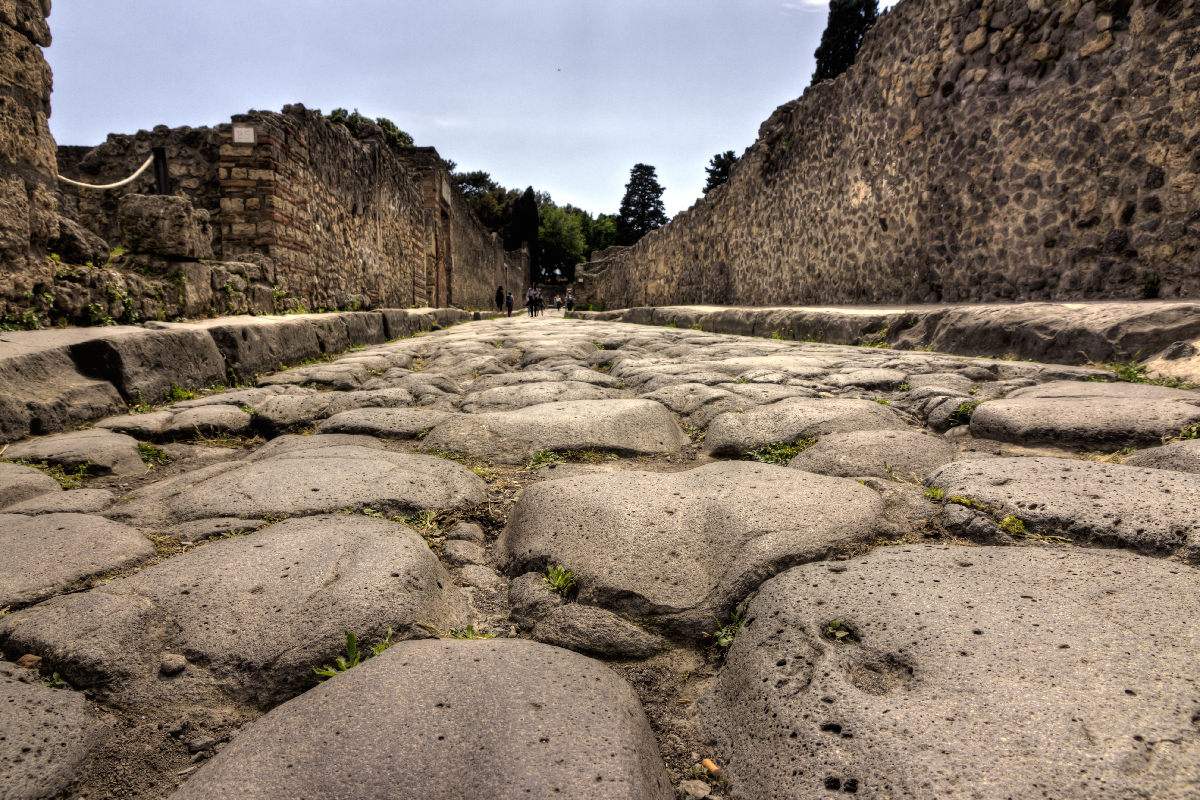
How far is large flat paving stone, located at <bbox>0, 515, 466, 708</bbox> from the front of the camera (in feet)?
3.17

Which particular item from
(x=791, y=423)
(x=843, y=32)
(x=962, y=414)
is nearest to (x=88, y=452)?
(x=791, y=423)

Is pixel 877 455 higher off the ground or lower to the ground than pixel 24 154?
lower

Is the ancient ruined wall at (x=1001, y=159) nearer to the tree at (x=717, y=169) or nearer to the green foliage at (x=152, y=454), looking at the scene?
the green foliage at (x=152, y=454)

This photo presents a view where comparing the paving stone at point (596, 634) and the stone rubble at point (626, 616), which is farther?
the paving stone at point (596, 634)

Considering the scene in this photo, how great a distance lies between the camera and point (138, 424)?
249 cm

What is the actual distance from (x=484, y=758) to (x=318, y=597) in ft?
1.62

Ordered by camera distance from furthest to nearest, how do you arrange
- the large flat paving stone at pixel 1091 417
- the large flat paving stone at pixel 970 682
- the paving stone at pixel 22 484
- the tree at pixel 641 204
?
1. the tree at pixel 641 204
2. the large flat paving stone at pixel 1091 417
3. the paving stone at pixel 22 484
4. the large flat paving stone at pixel 970 682

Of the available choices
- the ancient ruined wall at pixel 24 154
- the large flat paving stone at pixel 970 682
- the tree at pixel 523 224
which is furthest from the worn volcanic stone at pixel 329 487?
the tree at pixel 523 224

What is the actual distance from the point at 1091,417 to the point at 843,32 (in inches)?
1220

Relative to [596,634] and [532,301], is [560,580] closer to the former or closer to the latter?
[596,634]

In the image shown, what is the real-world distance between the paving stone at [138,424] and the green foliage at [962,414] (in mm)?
2979

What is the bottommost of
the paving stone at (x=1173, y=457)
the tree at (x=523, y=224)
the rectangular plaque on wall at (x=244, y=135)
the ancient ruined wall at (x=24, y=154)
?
the paving stone at (x=1173, y=457)

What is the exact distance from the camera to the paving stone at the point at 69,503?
1.56 meters

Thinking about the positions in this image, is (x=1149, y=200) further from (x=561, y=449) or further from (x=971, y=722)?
(x=971, y=722)
